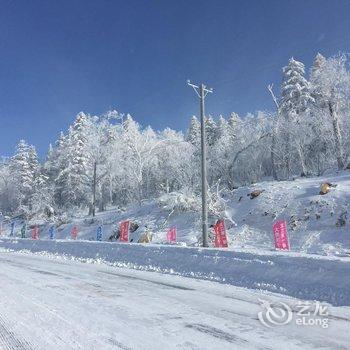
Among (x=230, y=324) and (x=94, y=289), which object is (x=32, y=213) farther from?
(x=230, y=324)

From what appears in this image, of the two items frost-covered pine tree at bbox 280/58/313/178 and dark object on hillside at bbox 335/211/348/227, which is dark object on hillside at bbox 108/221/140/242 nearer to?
dark object on hillside at bbox 335/211/348/227

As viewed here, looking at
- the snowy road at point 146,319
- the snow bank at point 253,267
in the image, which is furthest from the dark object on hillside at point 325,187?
the snowy road at point 146,319

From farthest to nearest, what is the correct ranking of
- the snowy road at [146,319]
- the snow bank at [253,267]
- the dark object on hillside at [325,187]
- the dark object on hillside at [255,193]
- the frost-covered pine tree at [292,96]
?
the frost-covered pine tree at [292,96] → the dark object on hillside at [255,193] → the dark object on hillside at [325,187] → the snow bank at [253,267] → the snowy road at [146,319]

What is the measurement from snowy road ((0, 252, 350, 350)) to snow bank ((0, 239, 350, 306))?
0.76 metres

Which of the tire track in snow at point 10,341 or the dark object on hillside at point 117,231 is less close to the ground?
the dark object on hillside at point 117,231

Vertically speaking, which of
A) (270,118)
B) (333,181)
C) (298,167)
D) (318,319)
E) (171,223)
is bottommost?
(318,319)

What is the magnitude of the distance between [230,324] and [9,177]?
83417 millimetres

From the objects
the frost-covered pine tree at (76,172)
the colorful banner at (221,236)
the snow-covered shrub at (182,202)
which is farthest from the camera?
the frost-covered pine tree at (76,172)

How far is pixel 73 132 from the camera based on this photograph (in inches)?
2522

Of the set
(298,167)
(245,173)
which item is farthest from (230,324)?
(245,173)

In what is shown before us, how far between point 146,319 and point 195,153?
49.1m

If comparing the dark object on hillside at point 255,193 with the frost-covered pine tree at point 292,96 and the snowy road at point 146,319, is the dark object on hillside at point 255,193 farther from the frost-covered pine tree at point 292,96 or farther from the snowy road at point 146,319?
the snowy road at point 146,319

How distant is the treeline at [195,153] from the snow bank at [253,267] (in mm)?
17336

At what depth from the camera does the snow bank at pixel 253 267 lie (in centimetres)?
888
